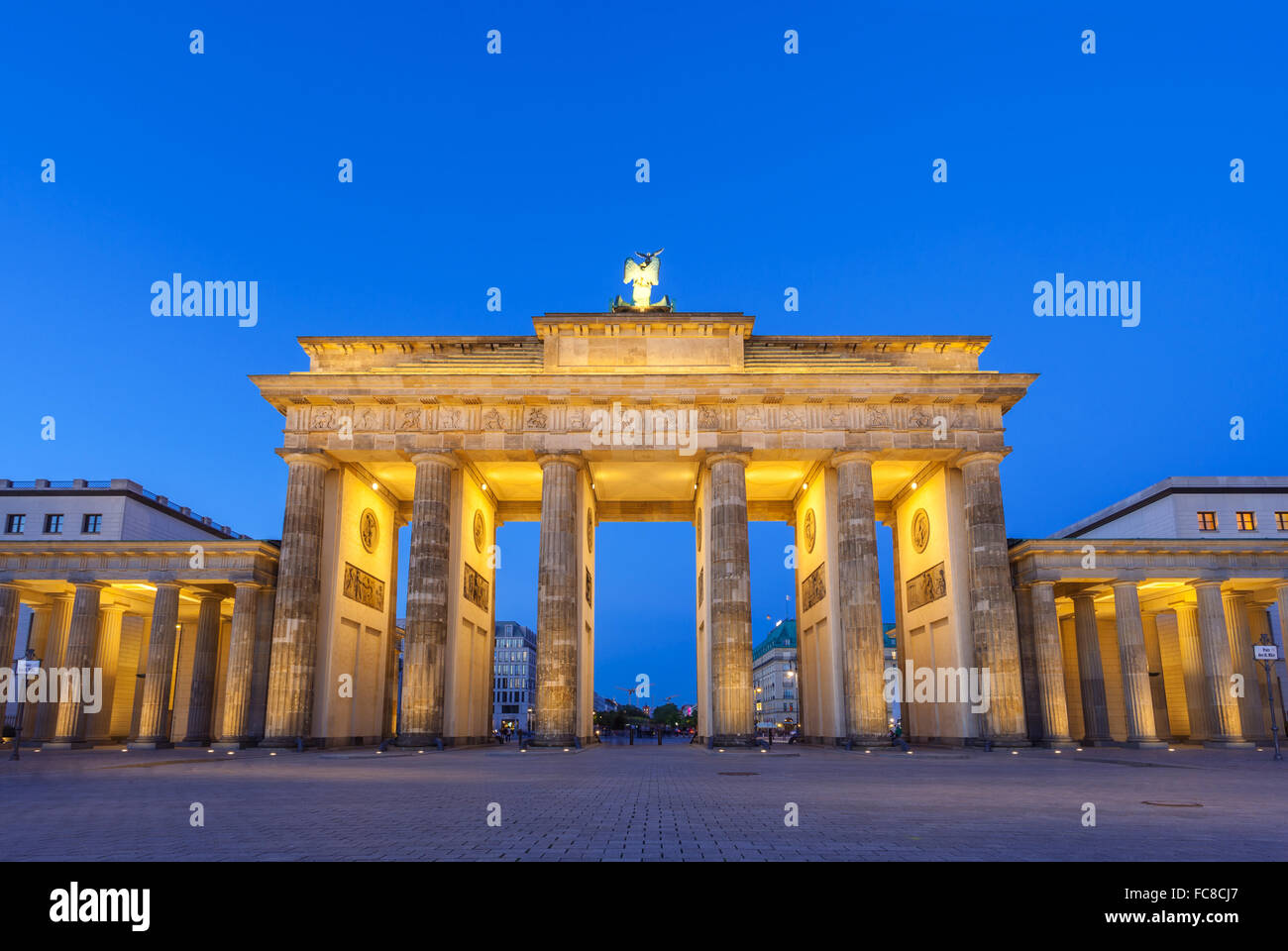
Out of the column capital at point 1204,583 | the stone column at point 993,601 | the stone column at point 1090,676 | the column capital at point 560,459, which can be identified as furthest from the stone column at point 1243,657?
the column capital at point 560,459

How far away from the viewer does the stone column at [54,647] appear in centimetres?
4834

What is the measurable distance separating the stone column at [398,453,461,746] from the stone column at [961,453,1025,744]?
70.8 ft

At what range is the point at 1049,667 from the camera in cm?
4122

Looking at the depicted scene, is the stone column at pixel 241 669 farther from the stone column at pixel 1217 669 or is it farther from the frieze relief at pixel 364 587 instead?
the stone column at pixel 1217 669

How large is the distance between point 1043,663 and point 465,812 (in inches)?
1465

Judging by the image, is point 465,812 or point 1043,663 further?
point 1043,663

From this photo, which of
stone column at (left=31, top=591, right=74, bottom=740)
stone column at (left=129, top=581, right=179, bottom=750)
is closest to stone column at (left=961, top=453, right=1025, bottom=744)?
stone column at (left=129, top=581, right=179, bottom=750)

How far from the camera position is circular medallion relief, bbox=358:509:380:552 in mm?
46719

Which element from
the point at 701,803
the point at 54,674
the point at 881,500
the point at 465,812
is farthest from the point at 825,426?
the point at 54,674

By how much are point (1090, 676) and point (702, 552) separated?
21660mm

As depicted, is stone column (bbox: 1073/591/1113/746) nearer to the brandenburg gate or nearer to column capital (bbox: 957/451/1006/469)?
the brandenburg gate

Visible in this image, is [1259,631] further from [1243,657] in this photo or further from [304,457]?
[304,457]
